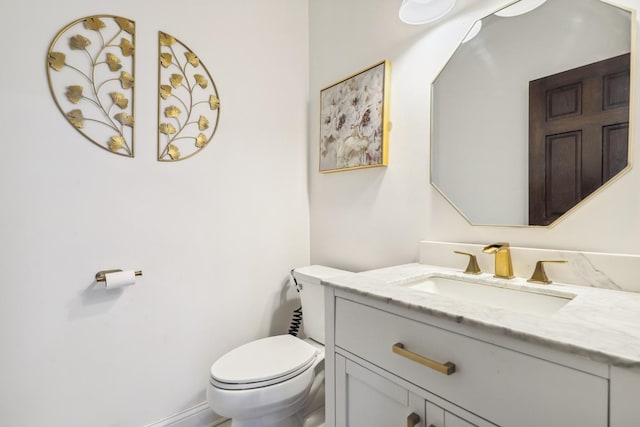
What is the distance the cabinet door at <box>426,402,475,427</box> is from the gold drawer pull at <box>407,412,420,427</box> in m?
0.02

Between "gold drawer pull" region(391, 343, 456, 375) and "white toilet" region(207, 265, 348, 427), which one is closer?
"gold drawer pull" region(391, 343, 456, 375)

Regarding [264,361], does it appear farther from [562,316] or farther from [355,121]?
[355,121]

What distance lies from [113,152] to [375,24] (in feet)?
4.49

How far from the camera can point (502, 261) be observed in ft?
3.36

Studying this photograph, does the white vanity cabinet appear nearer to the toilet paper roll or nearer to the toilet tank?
the toilet tank

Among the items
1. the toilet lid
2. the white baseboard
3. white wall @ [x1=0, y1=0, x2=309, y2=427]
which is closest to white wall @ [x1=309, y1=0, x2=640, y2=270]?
white wall @ [x1=0, y1=0, x2=309, y2=427]

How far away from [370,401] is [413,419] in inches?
6.1

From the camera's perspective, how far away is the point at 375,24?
157 cm

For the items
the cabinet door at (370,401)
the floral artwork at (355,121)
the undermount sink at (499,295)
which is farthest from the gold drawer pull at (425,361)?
the floral artwork at (355,121)

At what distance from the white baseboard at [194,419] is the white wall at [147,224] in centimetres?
3

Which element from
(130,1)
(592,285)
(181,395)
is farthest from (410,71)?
(181,395)

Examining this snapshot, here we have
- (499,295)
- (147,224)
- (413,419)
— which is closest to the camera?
(413,419)

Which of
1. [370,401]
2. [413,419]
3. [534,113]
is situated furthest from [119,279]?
[534,113]

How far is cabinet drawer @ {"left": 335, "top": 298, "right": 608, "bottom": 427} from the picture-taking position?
509 millimetres
